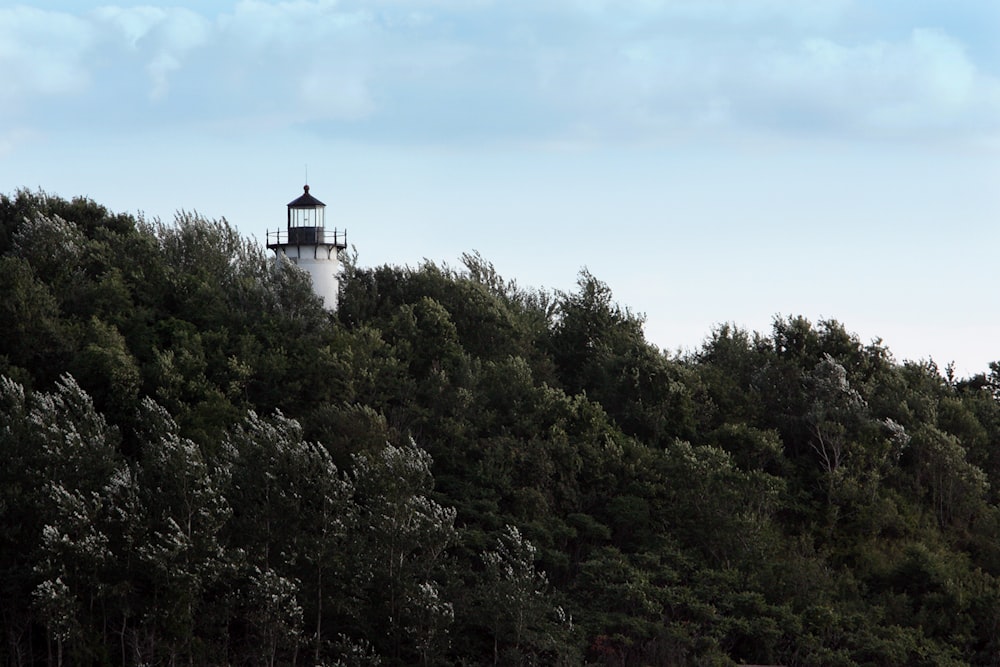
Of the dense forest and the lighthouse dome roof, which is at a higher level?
the lighthouse dome roof

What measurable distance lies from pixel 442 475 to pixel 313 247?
18.5 metres

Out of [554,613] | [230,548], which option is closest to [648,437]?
[554,613]

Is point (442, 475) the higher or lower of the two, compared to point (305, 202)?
lower

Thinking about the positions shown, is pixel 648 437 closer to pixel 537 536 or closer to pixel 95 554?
pixel 537 536

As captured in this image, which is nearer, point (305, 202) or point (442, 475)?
point (442, 475)

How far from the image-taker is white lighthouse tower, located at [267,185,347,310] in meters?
68.2

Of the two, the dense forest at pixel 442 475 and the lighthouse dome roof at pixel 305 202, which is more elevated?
the lighthouse dome roof at pixel 305 202

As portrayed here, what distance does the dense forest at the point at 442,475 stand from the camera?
45000 millimetres

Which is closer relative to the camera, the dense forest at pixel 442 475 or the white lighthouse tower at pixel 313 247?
the dense forest at pixel 442 475

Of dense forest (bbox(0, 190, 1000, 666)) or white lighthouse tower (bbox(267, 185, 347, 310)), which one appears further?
white lighthouse tower (bbox(267, 185, 347, 310))

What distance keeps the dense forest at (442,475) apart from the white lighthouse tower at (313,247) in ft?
2.91

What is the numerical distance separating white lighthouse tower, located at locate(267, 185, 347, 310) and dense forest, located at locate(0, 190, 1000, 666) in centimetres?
89

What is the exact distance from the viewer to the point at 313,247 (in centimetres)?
6888

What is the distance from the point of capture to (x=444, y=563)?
4809cm
